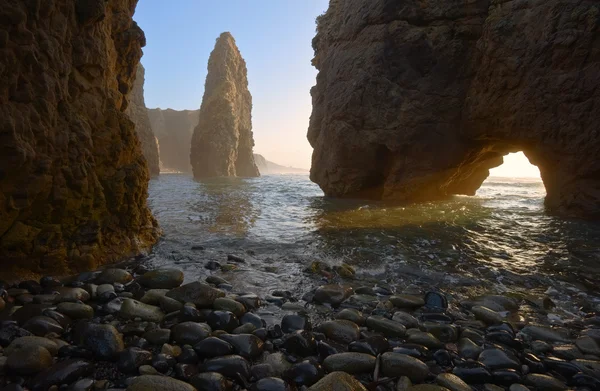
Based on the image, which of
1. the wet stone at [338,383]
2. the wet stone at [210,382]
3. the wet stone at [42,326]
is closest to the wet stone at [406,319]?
the wet stone at [338,383]

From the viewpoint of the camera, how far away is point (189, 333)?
3205 millimetres

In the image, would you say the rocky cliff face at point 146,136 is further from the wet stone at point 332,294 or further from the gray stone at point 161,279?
the wet stone at point 332,294

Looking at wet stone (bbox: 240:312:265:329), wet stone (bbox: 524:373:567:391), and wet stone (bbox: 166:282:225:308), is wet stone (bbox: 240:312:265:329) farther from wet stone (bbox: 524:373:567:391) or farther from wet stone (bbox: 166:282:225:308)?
wet stone (bbox: 524:373:567:391)

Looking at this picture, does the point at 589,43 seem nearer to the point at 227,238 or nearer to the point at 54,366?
the point at 227,238

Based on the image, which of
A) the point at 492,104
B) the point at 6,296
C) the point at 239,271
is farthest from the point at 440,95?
the point at 6,296

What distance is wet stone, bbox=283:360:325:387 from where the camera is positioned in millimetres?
2643

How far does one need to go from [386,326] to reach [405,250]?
3.82m

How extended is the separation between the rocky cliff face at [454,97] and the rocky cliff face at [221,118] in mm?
44135

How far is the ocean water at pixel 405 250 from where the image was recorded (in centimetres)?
514

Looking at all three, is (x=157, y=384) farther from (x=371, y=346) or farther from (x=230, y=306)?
(x=371, y=346)

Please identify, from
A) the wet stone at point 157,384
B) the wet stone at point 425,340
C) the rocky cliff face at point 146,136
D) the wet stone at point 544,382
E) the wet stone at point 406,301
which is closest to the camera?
the wet stone at point 157,384

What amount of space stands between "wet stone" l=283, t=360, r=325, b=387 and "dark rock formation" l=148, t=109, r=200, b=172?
101356 mm

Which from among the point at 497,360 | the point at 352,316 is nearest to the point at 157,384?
the point at 352,316

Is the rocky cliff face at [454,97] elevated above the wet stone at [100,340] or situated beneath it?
elevated above
